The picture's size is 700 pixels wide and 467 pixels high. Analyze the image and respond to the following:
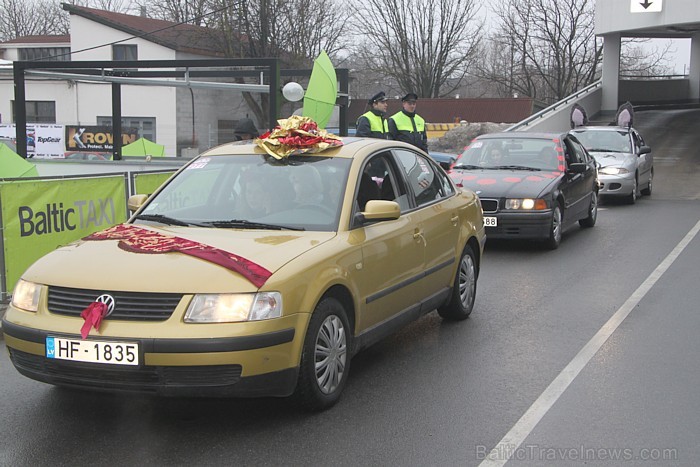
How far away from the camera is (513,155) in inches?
484

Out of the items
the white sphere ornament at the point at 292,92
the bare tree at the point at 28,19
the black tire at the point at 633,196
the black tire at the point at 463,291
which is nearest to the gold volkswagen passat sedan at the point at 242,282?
the black tire at the point at 463,291

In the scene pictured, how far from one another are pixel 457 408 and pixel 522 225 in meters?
6.22

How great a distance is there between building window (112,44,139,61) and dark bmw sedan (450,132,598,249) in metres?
34.1

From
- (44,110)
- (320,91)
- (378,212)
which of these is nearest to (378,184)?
(378,212)

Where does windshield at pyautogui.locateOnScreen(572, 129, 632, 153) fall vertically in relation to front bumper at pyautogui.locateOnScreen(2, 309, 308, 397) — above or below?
above

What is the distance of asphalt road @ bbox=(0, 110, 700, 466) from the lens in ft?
14.2

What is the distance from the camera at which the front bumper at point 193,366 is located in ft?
14.0

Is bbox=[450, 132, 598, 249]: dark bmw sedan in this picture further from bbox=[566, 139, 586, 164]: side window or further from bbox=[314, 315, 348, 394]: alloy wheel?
bbox=[314, 315, 348, 394]: alloy wheel

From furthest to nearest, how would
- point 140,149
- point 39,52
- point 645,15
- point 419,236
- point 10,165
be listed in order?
point 39,52 < point 645,15 < point 140,149 < point 10,165 < point 419,236

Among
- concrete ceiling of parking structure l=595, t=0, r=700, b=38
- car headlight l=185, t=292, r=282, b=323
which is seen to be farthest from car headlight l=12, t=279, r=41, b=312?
concrete ceiling of parking structure l=595, t=0, r=700, b=38

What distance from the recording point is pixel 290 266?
4648 millimetres

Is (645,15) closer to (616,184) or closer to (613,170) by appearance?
(613,170)

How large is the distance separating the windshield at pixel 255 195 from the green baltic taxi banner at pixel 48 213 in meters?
2.24

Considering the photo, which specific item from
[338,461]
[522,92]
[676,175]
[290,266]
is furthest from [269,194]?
[522,92]
